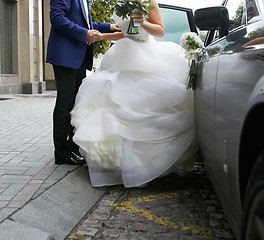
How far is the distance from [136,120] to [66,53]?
3.60 feet

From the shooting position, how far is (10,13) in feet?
48.6

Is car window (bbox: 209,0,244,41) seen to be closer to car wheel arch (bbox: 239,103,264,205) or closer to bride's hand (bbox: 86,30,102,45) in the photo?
car wheel arch (bbox: 239,103,264,205)

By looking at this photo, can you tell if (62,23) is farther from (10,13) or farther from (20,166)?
(10,13)

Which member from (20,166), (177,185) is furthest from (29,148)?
(177,185)

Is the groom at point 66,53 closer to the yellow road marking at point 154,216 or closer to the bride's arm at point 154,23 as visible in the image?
the bride's arm at point 154,23

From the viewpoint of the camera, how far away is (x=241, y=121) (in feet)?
5.06

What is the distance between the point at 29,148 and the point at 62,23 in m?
1.88

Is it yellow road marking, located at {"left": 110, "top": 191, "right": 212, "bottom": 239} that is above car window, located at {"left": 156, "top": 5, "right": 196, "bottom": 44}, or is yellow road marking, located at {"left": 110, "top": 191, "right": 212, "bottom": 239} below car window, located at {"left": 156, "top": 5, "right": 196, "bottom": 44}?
below

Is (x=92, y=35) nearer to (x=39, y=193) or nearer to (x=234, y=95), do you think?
(x=39, y=193)

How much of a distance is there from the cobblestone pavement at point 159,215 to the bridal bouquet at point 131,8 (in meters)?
1.56

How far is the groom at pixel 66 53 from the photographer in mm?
3896

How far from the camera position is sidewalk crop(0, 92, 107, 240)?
2.64m

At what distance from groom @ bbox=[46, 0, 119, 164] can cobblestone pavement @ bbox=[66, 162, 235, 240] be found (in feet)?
2.88

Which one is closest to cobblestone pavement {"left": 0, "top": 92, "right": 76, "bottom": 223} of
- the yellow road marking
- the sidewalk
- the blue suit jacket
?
the sidewalk
